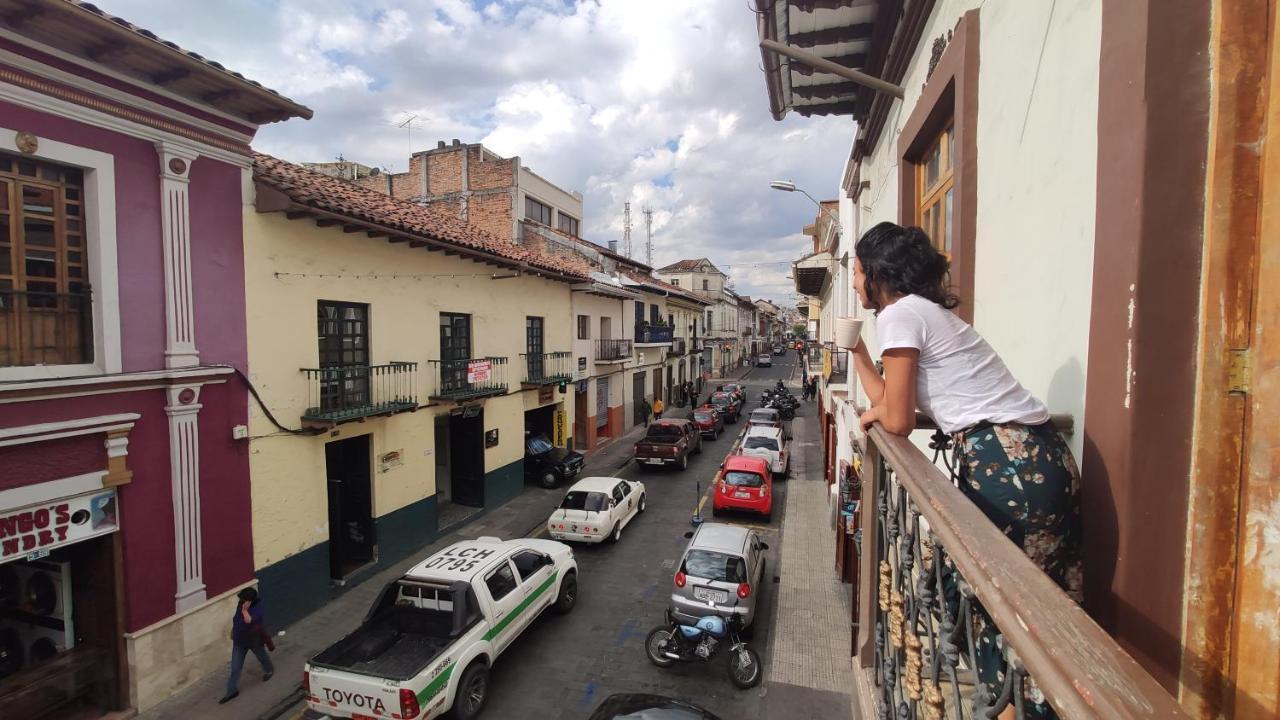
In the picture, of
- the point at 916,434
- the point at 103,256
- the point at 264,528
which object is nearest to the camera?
the point at 916,434

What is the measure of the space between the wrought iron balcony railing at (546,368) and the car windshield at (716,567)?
29.3 feet

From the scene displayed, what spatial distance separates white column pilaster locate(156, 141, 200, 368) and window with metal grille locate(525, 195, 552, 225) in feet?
54.2

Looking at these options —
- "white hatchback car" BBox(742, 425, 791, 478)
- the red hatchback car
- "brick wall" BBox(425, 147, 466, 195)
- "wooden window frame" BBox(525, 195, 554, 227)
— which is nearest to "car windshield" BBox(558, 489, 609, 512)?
the red hatchback car

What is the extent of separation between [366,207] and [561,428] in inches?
392

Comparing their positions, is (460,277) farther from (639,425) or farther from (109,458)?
(639,425)

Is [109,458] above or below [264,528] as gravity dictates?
above

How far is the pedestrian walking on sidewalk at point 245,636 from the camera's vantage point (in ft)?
25.0

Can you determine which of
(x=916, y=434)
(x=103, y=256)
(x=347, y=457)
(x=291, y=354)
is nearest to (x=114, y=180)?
(x=103, y=256)

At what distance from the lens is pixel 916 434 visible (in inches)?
165

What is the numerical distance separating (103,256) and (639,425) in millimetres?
21988

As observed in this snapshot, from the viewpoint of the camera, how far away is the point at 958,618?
1.40m

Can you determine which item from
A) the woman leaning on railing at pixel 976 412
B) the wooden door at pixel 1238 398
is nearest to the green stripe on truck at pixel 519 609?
the woman leaning on railing at pixel 976 412

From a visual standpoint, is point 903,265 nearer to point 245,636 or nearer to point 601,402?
point 245,636

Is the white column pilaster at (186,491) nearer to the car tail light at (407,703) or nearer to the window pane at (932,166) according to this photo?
the car tail light at (407,703)
